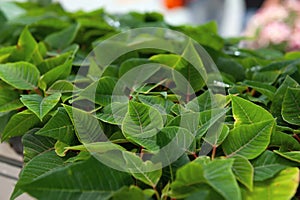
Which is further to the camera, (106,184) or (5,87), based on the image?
(5,87)

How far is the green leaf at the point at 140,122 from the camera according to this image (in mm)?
381

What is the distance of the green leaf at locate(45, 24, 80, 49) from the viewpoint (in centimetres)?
67

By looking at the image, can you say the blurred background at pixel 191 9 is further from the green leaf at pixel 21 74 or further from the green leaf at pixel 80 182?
the green leaf at pixel 80 182

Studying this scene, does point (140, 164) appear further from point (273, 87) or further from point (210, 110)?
point (273, 87)

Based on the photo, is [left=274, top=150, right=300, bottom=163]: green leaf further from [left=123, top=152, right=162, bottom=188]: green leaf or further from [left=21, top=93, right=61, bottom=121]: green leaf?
[left=21, top=93, right=61, bottom=121]: green leaf

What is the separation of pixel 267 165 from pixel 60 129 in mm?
189

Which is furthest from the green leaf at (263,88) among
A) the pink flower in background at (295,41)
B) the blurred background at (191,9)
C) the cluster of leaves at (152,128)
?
the blurred background at (191,9)

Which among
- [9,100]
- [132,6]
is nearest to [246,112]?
[9,100]

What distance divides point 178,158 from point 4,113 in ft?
0.76

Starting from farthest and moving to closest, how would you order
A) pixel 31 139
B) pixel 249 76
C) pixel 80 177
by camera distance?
pixel 249 76
pixel 31 139
pixel 80 177

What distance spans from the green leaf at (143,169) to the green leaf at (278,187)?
0.07 metres

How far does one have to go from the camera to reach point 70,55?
58 centimetres

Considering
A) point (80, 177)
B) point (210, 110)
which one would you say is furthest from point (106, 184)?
point (210, 110)

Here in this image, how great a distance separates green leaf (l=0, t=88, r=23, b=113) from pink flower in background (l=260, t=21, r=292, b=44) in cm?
88
